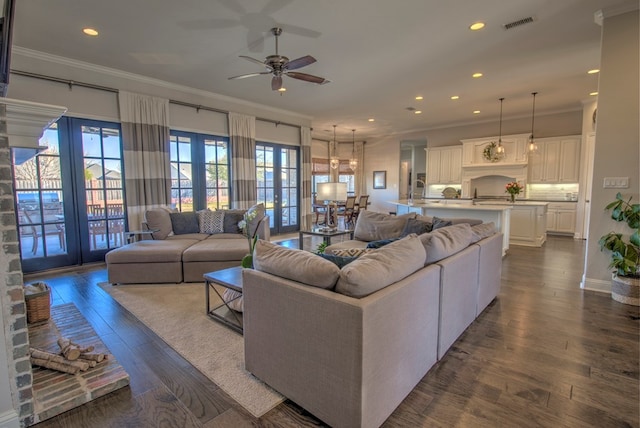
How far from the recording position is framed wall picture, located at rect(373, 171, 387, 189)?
11.0 metres

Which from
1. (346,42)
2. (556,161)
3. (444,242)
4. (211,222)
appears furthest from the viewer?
(556,161)

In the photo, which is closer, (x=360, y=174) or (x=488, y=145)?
(x=488, y=145)

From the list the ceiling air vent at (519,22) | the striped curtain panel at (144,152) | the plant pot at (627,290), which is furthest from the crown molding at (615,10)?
the striped curtain panel at (144,152)

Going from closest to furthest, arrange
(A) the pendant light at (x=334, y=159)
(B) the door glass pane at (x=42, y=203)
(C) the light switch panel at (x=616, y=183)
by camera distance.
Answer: (C) the light switch panel at (x=616, y=183) → (B) the door glass pane at (x=42, y=203) → (A) the pendant light at (x=334, y=159)

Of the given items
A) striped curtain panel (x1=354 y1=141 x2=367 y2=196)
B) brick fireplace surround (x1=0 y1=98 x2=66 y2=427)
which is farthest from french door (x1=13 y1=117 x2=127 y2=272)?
striped curtain panel (x1=354 y1=141 x2=367 y2=196)

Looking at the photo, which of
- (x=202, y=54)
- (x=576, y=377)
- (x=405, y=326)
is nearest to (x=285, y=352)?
(x=405, y=326)

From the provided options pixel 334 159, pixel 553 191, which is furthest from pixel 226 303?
pixel 553 191

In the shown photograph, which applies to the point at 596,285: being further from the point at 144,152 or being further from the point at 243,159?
the point at 144,152

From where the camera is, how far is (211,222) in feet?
16.7

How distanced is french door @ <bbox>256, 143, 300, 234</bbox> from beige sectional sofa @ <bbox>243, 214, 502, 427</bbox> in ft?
18.1

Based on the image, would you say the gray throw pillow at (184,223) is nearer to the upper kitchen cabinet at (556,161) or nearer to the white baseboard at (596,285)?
the white baseboard at (596,285)

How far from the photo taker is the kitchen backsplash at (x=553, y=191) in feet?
25.0

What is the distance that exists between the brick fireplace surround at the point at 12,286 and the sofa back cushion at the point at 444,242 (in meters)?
2.28

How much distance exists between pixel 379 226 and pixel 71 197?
4563 mm
